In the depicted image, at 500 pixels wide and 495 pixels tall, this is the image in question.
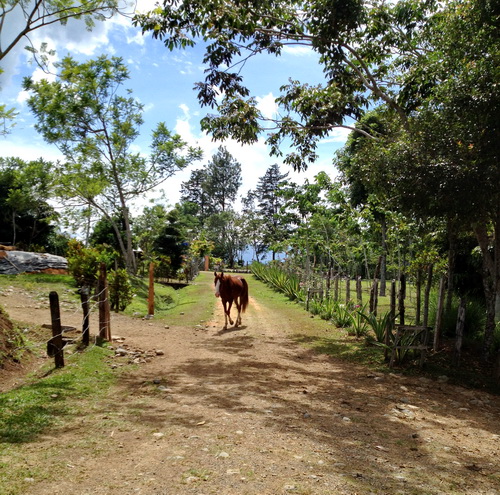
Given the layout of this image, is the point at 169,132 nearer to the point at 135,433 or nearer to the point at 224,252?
the point at 135,433

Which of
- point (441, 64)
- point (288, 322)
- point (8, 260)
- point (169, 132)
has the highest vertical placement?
point (169, 132)

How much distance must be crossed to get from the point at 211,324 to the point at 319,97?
6705mm

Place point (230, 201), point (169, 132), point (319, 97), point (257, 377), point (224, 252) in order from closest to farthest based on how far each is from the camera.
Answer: point (257, 377), point (319, 97), point (169, 132), point (224, 252), point (230, 201)

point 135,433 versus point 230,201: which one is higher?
point 230,201

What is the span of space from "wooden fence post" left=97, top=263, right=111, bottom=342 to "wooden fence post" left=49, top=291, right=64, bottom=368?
1908 millimetres

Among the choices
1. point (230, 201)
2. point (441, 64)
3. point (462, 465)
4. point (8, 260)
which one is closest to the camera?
point (462, 465)

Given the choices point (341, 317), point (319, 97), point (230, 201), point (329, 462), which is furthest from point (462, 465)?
point (230, 201)

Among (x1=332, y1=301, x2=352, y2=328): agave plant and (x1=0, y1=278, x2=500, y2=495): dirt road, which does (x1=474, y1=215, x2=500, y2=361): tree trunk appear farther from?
(x1=332, y1=301, x2=352, y2=328): agave plant

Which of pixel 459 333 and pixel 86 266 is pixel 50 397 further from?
pixel 86 266

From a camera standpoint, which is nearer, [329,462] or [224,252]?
[329,462]

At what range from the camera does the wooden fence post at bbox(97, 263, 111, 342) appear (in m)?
8.33

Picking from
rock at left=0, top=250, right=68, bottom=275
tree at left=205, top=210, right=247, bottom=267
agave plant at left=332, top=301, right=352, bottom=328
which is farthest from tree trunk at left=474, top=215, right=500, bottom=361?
tree at left=205, top=210, right=247, bottom=267

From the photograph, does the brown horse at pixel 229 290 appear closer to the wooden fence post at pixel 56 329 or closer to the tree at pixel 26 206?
the wooden fence post at pixel 56 329

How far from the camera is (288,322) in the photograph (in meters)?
12.9
